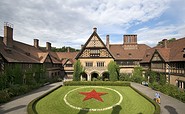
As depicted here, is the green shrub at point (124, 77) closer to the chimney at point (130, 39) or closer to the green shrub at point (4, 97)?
the chimney at point (130, 39)

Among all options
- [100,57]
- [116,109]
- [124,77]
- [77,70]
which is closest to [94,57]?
[100,57]

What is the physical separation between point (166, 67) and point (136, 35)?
21.6 metres

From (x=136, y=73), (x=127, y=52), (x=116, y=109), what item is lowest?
(x=116, y=109)

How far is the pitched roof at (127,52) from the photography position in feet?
158

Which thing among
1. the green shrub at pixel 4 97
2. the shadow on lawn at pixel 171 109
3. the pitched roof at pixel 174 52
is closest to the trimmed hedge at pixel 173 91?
the shadow on lawn at pixel 171 109

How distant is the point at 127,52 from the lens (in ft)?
163

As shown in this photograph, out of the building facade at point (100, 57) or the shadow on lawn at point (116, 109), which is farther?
the building facade at point (100, 57)

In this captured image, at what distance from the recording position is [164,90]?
26.8 metres

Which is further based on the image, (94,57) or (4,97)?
(94,57)

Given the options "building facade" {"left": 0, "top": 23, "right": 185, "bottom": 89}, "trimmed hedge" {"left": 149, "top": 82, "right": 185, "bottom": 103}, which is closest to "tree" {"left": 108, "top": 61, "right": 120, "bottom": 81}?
"building facade" {"left": 0, "top": 23, "right": 185, "bottom": 89}

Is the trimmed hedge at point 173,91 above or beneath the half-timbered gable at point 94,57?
beneath

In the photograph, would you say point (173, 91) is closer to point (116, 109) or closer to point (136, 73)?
point (116, 109)

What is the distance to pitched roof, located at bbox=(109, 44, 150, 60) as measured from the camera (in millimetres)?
48025

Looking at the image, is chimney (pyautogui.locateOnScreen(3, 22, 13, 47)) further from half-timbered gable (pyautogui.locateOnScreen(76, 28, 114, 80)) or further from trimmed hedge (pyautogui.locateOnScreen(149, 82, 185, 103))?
trimmed hedge (pyautogui.locateOnScreen(149, 82, 185, 103))
